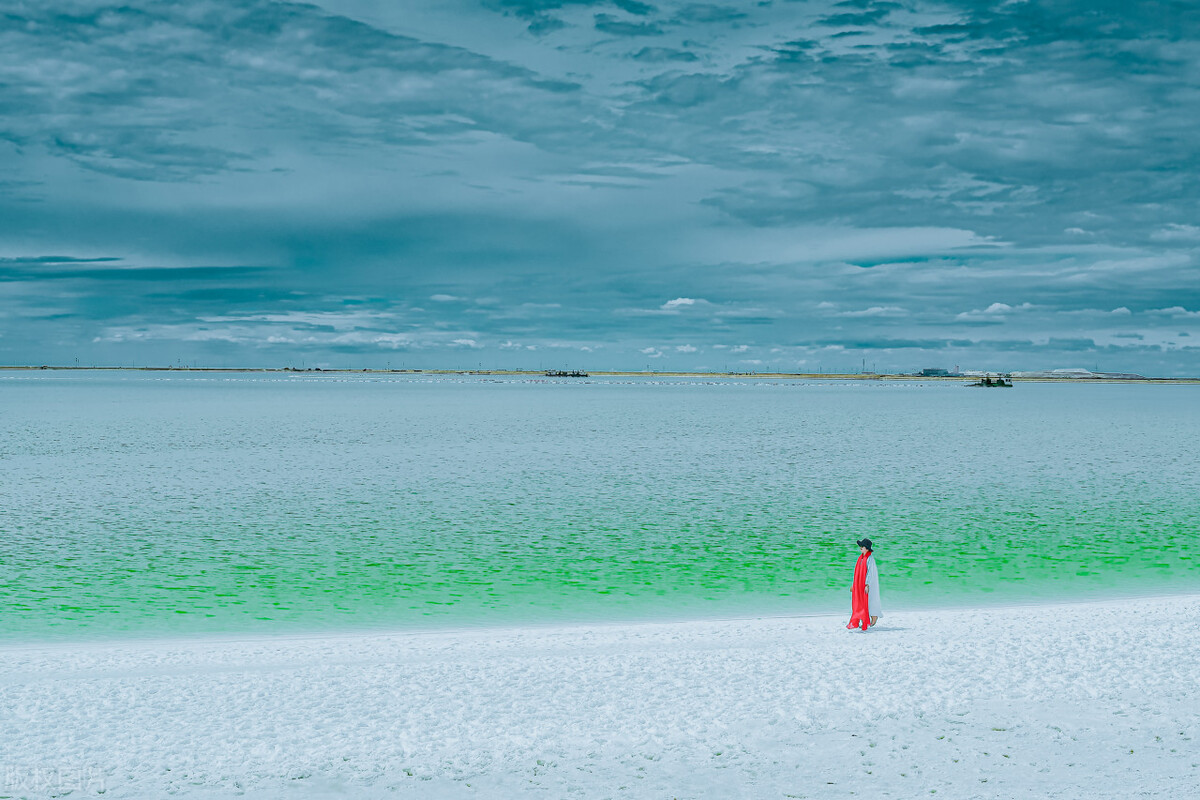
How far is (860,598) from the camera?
17.2 m

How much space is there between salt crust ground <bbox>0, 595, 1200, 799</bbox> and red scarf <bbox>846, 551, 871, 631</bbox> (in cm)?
71

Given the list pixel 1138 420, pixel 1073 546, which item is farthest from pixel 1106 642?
pixel 1138 420

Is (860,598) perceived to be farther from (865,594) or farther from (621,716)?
(621,716)

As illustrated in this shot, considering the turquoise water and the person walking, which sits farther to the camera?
the turquoise water

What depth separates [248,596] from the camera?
21.9m

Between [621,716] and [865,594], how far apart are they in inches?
266

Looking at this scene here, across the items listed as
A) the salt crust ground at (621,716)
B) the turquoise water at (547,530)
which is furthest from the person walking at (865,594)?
the turquoise water at (547,530)

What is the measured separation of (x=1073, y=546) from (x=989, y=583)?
6.78m

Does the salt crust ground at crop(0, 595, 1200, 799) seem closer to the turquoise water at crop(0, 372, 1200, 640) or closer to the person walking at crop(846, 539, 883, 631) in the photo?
the person walking at crop(846, 539, 883, 631)

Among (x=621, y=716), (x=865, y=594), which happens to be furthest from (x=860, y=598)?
(x=621, y=716)

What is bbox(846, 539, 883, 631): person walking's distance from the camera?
17.0 metres

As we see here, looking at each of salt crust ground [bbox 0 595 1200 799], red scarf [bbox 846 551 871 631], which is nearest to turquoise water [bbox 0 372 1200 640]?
red scarf [bbox 846 551 871 631]

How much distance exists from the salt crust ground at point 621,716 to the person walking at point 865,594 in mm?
737

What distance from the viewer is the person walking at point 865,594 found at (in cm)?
1698
